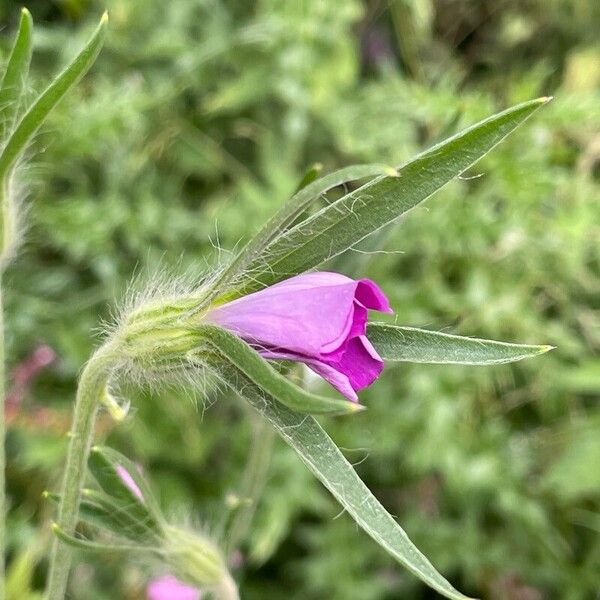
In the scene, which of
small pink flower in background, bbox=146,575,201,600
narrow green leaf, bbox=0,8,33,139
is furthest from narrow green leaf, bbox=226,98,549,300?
small pink flower in background, bbox=146,575,201,600

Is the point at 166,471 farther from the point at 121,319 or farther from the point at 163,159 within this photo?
the point at 121,319

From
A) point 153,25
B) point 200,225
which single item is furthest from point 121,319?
point 153,25

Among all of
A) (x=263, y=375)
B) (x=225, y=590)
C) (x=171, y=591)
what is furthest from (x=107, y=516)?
(x=171, y=591)

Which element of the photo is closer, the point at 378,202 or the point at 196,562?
the point at 378,202

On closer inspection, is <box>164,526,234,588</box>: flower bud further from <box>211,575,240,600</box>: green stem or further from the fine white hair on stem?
the fine white hair on stem

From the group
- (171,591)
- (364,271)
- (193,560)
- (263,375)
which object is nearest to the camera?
(263,375)

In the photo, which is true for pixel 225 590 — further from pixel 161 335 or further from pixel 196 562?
pixel 161 335

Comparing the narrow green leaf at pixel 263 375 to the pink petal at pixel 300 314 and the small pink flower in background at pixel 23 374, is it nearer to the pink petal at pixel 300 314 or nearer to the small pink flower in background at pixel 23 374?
the pink petal at pixel 300 314

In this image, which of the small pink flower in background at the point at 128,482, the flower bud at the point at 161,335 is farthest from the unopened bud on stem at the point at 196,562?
the flower bud at the point at 161,335
